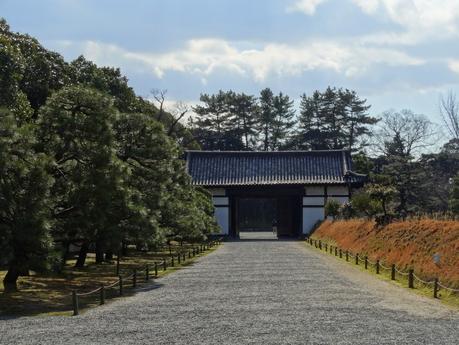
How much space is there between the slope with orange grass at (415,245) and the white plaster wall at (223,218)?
676 inches

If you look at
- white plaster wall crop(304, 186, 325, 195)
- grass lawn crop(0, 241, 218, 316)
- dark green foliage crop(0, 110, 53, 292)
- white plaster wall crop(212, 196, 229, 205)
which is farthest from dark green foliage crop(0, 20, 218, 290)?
white plaster wall crop(304, 186, 325, 195)

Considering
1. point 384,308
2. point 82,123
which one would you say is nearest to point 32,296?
point 82,123

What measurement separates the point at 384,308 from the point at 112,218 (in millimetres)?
9517

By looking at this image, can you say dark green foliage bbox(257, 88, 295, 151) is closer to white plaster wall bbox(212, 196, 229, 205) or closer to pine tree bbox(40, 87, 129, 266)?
white plaster wall bbox(212, 196, 229, 205)

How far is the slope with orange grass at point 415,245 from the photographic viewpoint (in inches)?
641

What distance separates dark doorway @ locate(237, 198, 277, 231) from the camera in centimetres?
7312

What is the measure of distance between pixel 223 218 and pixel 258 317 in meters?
34.2

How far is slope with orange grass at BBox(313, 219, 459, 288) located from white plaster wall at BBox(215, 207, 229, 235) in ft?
56.3

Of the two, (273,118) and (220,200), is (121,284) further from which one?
(273,118)

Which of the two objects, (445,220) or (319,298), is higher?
(445,220)

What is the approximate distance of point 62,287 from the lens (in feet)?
59.7

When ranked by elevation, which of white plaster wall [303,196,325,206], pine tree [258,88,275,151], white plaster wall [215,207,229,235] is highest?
pine tree [258,88,275,151]

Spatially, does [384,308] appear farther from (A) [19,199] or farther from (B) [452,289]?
(A) [19,199]

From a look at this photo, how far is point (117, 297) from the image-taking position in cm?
1598
